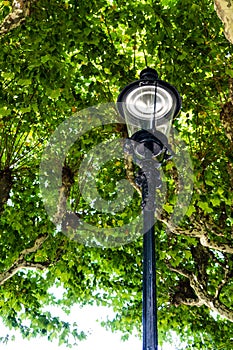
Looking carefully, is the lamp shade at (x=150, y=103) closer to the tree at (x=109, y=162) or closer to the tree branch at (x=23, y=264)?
the tree at (x=109, y=162)

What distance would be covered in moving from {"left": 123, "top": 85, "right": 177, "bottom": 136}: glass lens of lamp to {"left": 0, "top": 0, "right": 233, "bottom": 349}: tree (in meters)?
2.43

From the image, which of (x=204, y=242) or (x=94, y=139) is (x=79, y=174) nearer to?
(x=94, y=139)

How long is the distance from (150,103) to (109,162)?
17.6 ft

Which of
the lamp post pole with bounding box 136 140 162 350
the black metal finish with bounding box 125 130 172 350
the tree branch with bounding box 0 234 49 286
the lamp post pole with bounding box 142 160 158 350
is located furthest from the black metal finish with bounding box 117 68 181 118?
the tree branch with bounding box 0 234 49 286

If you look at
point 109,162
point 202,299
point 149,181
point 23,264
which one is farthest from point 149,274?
point 109,162

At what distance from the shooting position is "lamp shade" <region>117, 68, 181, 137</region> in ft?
12.2

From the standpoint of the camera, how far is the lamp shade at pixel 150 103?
3705 mm

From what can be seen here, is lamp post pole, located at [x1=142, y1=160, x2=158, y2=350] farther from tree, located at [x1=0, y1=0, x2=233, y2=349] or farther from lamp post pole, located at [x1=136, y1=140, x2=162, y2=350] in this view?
tree, located at [x1=0, y1=0, x2=233, y2=349]

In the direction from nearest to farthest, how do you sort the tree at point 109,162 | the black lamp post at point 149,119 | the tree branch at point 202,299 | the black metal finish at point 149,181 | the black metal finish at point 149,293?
the black metal finish at point 149,293 < the black metal finish at point 149,181 < the black lamp post at point 149,119 < the tree at point 109,162 < the tree branch at point 202,299

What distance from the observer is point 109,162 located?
9047 mm

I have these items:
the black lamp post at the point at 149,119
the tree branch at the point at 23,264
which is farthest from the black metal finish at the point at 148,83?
the tree branch at the point at 23,264

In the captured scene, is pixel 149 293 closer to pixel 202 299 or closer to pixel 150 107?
pixel 150 107

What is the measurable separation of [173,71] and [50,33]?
6.71 feet

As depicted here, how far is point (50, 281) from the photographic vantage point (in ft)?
32.7
